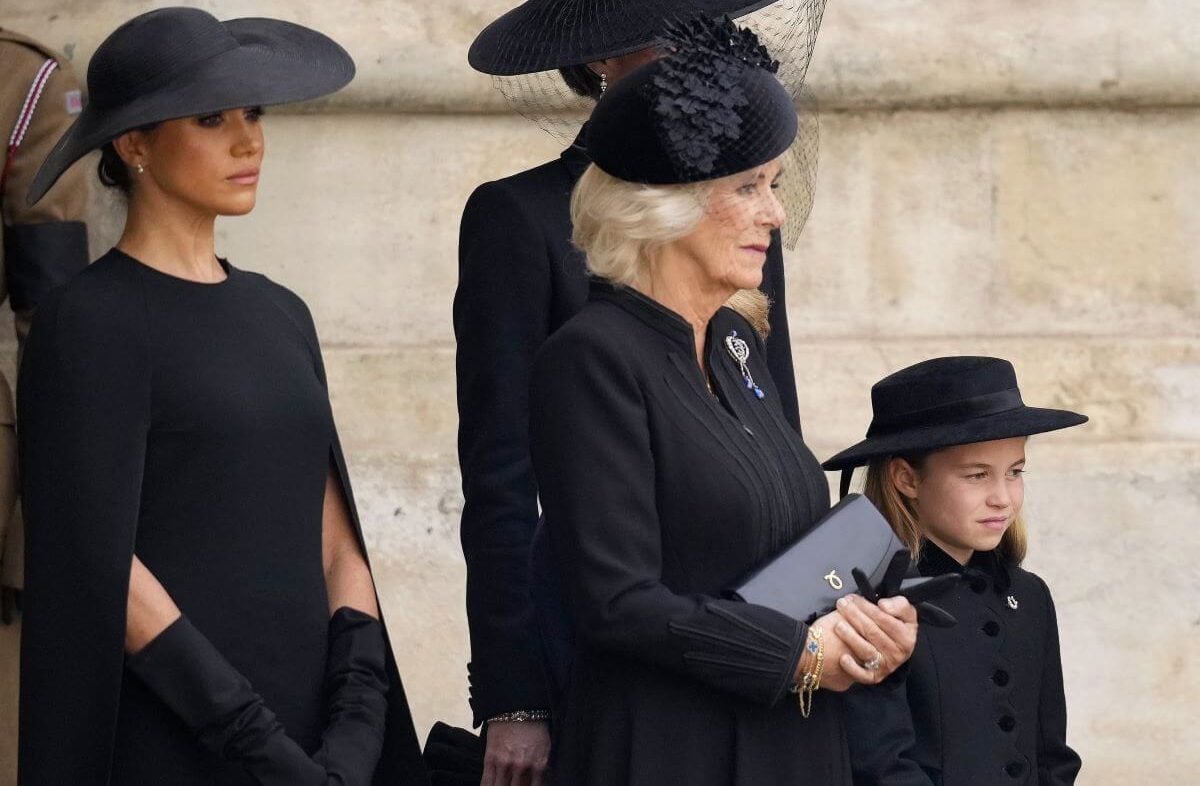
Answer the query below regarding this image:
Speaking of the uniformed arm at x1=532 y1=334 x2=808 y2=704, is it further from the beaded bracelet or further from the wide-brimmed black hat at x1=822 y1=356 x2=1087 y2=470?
the wide-brimmed black hat at x1=822 y1=356 x2=1087 y2=470

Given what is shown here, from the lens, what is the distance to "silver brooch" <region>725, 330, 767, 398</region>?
3059 mm

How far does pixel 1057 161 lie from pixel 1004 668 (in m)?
2.11

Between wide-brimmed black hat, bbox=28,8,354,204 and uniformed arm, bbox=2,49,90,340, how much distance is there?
4.10 feet

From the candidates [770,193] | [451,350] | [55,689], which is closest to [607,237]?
[770,193]

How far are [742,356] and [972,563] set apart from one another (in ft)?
2.67

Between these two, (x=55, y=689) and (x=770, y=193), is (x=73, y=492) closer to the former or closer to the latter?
(x=55, y=689)

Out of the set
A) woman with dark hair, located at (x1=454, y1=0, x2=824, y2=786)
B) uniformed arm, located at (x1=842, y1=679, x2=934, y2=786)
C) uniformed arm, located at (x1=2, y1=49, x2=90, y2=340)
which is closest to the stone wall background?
uniformed arm, located at (x1=2, y1=49, x2=90, y2=340)

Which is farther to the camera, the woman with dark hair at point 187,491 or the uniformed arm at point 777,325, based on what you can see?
the uniformed arm at point 777,325

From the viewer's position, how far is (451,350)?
525cm

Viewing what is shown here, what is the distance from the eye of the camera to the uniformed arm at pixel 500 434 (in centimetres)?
323

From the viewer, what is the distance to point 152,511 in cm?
298

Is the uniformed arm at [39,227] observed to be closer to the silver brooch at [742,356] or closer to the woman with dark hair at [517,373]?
the woman with dark hair at [517,373]

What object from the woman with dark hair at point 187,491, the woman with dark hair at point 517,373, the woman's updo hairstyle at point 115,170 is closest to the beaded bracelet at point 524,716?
the woman with dark hair at point 517,373

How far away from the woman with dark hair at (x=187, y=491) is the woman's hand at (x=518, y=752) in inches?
5.9
